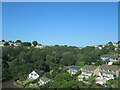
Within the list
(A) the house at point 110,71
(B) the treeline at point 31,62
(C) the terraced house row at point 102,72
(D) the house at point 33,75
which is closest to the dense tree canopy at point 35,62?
(B) the treeline at point 31,62

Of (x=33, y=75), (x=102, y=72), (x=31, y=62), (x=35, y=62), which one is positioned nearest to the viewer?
(x=102, y=72)

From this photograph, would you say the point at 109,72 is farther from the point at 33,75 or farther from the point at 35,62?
the point at 35,62

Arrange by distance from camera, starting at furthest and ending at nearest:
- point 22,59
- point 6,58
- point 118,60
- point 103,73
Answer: point 6,58 < point 22,59 < point 118,60 < point 103,73

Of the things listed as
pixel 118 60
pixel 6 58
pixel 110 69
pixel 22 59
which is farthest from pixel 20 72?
pixel 118 60

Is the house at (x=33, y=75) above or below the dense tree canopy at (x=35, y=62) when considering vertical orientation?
below

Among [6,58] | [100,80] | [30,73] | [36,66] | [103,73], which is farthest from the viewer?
[6,58]

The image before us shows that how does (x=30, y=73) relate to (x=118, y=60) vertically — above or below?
below

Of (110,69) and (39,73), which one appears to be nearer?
(110,69)

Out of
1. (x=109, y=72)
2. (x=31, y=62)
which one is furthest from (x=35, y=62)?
(x=109, y=72)

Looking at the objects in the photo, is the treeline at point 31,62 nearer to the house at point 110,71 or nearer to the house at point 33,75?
the house at point 33,75

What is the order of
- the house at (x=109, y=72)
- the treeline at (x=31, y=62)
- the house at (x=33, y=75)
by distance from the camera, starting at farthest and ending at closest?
the treeline at (x=31, y=62) < the house at (x=33, y=75) < the house at (x=109, y=72)

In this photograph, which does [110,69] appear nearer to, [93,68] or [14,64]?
[93,68]
